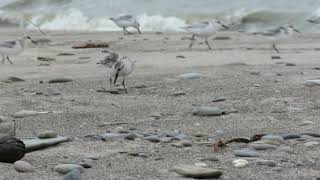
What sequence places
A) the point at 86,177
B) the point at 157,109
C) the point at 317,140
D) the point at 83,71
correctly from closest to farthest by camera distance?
1. the point at 86,177
2. the point at 317,140
3. the point at 157,109
4. the point at 83,71

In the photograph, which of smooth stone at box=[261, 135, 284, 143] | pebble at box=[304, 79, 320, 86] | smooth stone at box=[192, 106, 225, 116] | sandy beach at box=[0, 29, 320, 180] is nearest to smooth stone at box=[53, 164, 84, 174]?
sandy beach at box=[0, 29, 320, 180]

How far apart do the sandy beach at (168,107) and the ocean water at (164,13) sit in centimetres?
497

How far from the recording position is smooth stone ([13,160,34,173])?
11.2 ft

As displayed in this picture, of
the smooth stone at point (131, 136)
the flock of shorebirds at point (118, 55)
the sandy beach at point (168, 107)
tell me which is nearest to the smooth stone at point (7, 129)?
the sandy beach at point (168, 107)

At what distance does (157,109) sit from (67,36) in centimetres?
861

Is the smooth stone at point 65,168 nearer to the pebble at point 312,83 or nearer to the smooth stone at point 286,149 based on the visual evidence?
the smooth stone at point 286,149

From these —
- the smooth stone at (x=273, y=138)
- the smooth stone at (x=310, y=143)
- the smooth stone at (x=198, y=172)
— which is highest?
the smooth stone at (x=198, y=172)

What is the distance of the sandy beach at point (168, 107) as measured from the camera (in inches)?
142

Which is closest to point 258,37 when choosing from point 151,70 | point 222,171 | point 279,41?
point 279,41

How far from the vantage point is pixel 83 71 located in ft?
25.6

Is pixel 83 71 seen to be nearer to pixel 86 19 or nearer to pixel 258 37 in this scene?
pixel 258 37

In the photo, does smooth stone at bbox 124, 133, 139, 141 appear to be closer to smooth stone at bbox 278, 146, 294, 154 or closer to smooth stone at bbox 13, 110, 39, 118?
smooth stone at bbox 278, 146, 294, 154

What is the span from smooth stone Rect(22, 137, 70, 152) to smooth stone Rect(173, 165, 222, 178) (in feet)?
2.68

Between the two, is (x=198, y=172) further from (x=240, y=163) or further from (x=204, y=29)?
(x=204, y=29)
